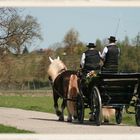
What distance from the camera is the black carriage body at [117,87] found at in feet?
47.7

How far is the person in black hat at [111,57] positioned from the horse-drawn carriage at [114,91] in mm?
544

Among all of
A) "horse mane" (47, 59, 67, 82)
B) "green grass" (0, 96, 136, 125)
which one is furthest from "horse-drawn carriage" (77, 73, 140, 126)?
"horse mane" (47, 59, 67, 82)

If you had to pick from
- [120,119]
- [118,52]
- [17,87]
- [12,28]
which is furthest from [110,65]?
[17,87]

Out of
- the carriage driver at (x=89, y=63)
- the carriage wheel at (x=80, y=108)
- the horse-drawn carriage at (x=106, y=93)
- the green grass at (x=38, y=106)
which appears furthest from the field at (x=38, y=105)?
the carriage driver at (x=89, y=63)

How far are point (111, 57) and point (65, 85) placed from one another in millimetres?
1970

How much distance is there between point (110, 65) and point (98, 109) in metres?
1.21

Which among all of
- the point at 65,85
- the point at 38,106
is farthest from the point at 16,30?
the point at 65,85

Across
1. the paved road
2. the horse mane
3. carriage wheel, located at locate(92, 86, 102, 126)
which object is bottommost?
the paved road

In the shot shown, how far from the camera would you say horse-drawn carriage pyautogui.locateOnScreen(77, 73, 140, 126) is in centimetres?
1454

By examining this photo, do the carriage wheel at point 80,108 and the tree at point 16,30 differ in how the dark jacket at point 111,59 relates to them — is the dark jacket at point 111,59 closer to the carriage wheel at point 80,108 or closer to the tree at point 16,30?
the carriage wheel at point 80,108

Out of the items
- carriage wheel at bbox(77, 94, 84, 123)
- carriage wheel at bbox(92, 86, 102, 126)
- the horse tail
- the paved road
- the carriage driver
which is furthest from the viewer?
the horse tail

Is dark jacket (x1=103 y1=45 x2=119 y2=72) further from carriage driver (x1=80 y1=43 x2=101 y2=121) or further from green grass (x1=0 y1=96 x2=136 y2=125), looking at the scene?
green grass (x1=0 y1=96 x2=136 y2=125)

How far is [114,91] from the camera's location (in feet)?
48.5

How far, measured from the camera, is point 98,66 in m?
15.5
